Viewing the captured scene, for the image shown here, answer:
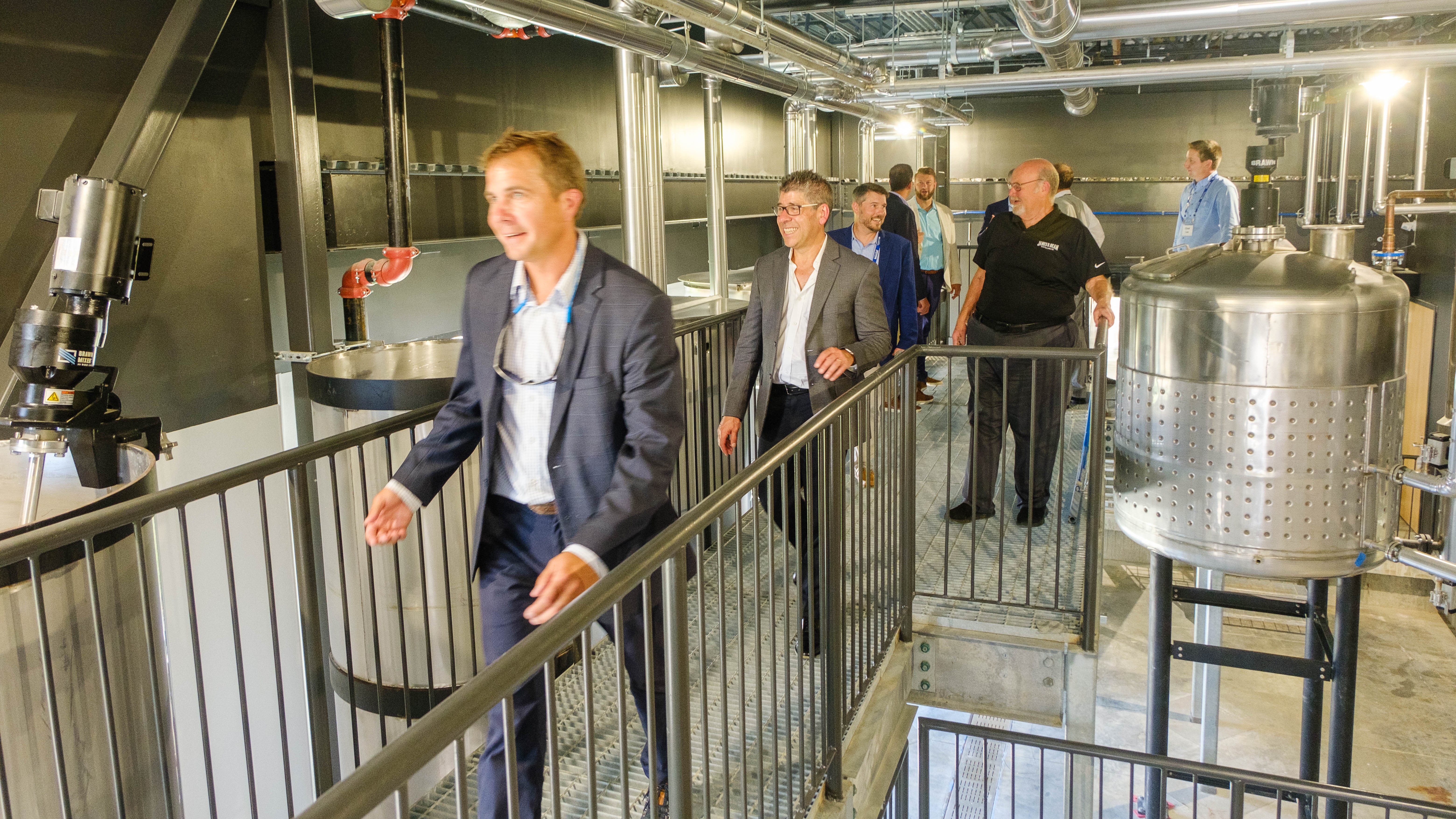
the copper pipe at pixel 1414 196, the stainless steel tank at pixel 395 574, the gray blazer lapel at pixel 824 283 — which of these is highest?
the copper pipe at pixel 1414 196

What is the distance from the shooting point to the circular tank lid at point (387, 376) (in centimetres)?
319

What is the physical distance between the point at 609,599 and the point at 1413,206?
399 centimetres

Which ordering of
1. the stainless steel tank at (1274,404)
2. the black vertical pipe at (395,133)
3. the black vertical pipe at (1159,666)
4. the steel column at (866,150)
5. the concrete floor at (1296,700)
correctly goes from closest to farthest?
the stainless steel tank at (1274,404)
the black vertical pipe at (1159,666)
the black vertical pipe at (395,133)
the concrete floor at (1296,700)
the steel column at (866,150)

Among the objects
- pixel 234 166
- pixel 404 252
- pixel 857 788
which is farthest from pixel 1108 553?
pixel 234 166

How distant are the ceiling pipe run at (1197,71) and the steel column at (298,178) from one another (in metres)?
4.97

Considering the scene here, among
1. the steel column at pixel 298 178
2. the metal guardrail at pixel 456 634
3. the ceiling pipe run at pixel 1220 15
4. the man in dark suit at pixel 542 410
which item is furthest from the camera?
the ceiling pipe run at pixel 1220 15

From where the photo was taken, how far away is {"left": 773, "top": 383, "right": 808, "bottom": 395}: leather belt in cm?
356

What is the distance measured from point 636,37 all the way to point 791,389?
6.20 feet

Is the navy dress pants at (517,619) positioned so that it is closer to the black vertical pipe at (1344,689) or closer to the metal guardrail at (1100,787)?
the metal guardrail at (1100,787)

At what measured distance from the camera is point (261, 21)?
434cm

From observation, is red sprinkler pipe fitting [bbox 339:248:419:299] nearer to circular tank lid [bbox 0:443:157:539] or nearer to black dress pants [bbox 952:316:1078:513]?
circular tank lid [bbox 0:443:157:539]

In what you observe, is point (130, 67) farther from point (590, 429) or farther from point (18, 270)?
point (590, 429)

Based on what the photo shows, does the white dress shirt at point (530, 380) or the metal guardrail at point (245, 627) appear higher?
the white dress shirt at point (530, 380)

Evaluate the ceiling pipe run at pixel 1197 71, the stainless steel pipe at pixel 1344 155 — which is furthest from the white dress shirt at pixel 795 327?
the stainless steel pipe at pixel 1344 155
